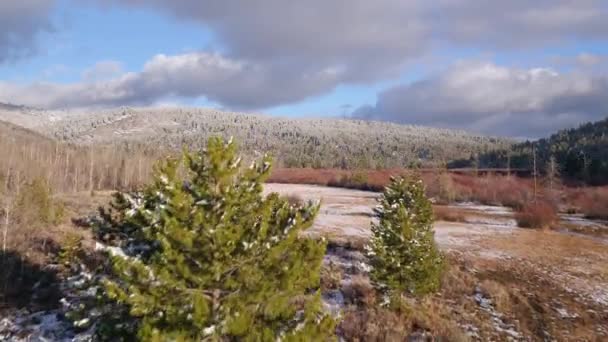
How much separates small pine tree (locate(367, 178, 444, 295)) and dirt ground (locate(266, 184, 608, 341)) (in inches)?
80.3

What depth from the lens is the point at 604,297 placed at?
22000mm

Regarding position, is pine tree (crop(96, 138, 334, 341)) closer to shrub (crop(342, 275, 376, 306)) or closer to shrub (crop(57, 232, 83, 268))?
shrub (crop(342, 275, 376, 306))

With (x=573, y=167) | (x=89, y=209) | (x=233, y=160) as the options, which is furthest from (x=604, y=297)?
(x=573, y=167)

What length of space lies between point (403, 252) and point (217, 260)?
36.7 ft

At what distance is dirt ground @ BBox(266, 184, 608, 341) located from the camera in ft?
59.9

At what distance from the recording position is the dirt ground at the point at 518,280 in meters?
18.2

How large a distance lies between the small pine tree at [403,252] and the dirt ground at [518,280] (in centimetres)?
204

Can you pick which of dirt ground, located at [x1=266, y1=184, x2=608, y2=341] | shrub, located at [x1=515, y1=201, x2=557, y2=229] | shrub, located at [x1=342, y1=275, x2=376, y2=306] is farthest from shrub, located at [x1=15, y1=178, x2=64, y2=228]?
shrub, located at [x1=515, y1=201, x2=557, y2=229]

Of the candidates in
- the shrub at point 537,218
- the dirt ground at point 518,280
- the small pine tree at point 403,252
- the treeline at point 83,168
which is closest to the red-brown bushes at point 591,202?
the shrub at point 537,218

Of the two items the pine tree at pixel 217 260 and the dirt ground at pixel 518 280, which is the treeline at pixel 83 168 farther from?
the pine tree at pixel 217 260

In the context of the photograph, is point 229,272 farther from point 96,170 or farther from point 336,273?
point 96,170

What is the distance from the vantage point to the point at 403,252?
694 inches

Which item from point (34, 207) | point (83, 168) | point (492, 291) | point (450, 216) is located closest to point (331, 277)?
point (492, 291)

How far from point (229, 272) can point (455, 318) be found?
42.8 ft
